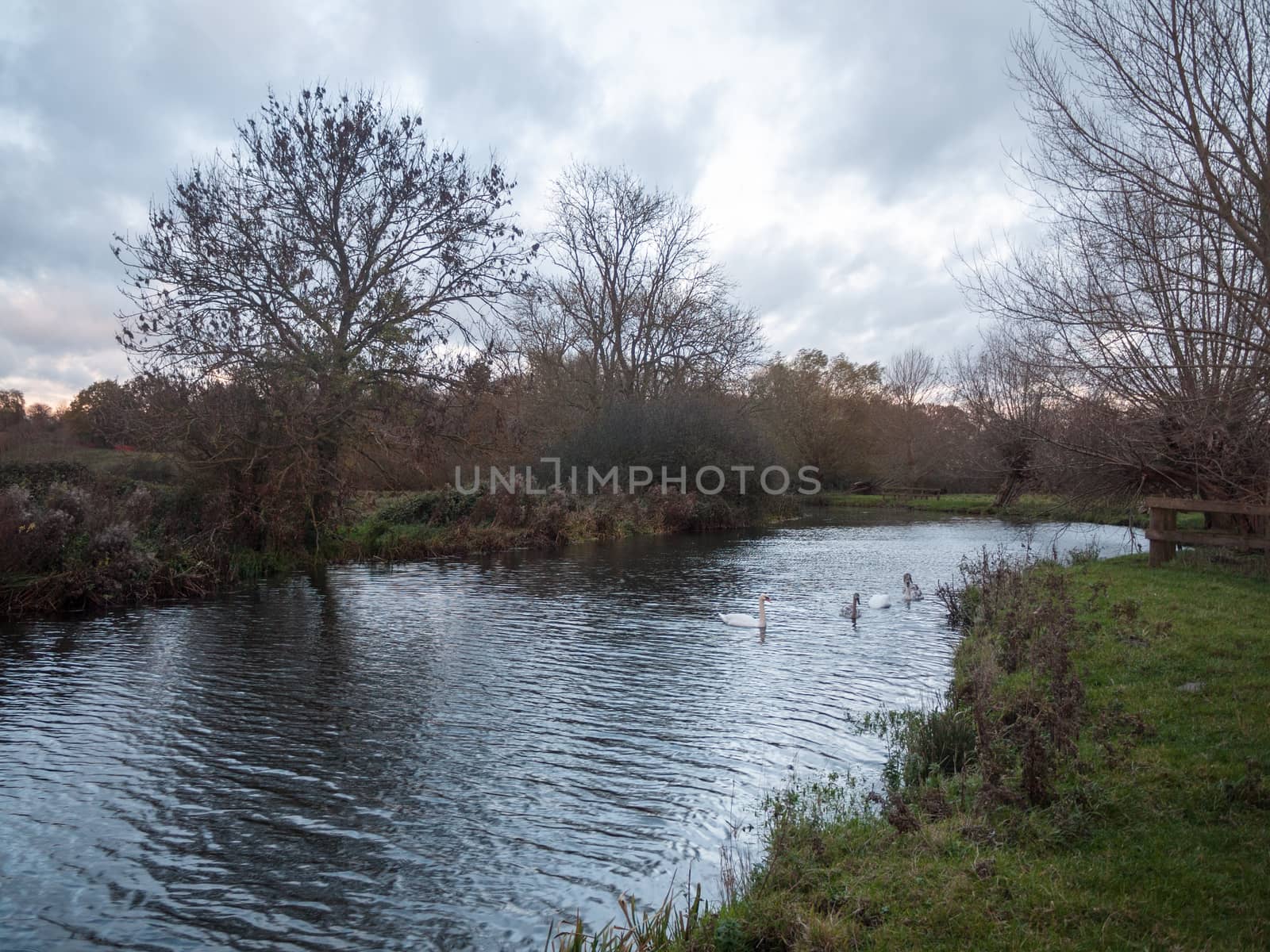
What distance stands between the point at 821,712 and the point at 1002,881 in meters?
4.31

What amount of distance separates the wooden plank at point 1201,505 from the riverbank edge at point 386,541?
49.8 ft

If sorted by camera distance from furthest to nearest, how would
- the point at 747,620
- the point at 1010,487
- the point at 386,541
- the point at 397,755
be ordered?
1. the point at 386,541
2. the point at 1010,487
3. the point at 747,620
4. the point at 397,755

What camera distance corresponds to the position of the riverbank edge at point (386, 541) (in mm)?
13445

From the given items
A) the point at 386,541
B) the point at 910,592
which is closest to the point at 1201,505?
the point at 910,592

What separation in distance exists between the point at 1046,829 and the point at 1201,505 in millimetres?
10708

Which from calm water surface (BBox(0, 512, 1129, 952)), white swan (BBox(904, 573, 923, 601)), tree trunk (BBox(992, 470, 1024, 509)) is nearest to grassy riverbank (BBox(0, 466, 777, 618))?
calm water surface (BBox(0, 512, 1129, 952))

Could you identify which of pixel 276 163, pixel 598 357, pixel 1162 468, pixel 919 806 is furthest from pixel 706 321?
pixel 919 806

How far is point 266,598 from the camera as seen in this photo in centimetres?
1505

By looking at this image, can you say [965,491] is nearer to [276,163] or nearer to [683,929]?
[276,163]

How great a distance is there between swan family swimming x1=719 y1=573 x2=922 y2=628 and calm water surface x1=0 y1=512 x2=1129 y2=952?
9.5 inches

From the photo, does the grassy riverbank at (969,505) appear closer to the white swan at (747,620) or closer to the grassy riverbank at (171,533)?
the white swan at (747,620)

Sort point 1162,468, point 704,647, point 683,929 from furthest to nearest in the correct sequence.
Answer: point 1162,468
point 704,647
point 683,929

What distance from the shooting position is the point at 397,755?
23.5ft

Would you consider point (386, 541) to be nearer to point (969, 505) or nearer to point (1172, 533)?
point (1172, 533)
